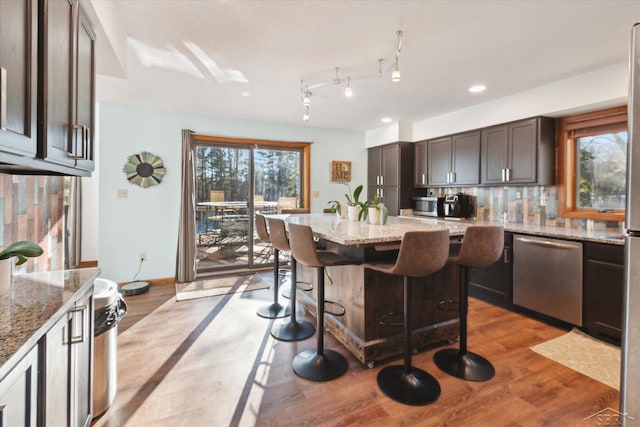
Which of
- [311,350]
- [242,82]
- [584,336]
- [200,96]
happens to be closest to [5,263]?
[311,350]

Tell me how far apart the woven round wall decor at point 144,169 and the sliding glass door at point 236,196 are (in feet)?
1.74

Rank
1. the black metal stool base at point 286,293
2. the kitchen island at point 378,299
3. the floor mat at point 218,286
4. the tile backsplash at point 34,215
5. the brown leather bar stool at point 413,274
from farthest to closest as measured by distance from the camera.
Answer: the floor mat at point 218,286 → the black metal stool base at point 286,293 → the kitchen island at point 378,299 → the brown leather bar stool at point 413,274 → the tile backsplash at point 34,215

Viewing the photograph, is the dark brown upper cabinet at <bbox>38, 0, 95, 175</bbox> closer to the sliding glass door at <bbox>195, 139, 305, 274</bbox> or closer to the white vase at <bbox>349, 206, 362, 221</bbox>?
the white vase at <bbox>349, 206, 362, 221</bbox>

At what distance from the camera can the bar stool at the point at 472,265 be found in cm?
208

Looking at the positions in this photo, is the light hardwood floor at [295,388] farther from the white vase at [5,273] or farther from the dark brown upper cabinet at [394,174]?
the dark brown upper cabinet at [394,174]

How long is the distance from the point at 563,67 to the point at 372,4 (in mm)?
2186

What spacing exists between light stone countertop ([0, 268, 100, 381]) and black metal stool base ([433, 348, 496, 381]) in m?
2.29

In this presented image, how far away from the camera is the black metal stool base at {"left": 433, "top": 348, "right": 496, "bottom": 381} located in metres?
2.14

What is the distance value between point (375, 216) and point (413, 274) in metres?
0.97

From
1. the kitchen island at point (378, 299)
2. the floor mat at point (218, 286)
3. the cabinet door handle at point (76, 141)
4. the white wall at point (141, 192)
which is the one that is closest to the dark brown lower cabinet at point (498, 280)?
the kitchen island at point (378, 299)

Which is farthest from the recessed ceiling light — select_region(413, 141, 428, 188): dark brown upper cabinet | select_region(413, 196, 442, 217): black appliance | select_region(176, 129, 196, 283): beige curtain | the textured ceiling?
select_region(176, 129, 196, 283): beige curtain

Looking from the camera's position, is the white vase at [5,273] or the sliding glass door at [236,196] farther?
the sliding glass door at [236,196]

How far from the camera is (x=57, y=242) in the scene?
2.45 meters

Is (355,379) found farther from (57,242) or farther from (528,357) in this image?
(57,242)
